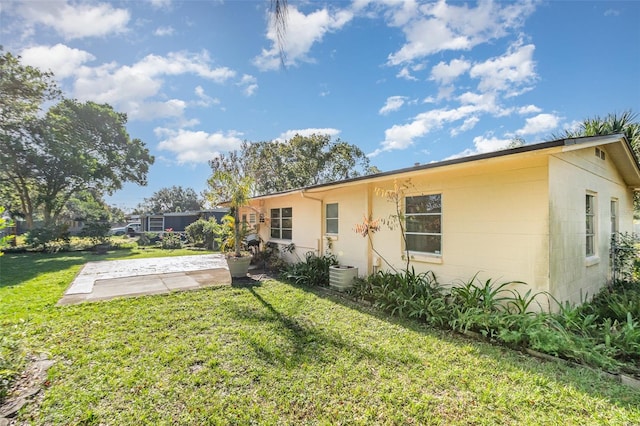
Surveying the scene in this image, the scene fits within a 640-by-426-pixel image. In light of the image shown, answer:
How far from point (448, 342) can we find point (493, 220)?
2.29 meters

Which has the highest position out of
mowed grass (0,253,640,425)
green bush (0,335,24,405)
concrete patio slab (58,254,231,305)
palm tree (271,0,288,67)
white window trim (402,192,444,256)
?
palm tree (271,0,288,67)

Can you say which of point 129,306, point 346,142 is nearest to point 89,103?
point 346,142

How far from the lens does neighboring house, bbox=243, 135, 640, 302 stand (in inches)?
176

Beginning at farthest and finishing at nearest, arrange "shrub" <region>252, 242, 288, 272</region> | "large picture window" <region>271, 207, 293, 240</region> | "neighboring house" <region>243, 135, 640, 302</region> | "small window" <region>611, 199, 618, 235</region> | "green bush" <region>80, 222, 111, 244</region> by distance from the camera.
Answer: "green bush" <region>80, 222, 111, 244</region> → "large picture window" <region>271, 207, 293, 240</region> → "shrub" <region>252, 242, 288, 272</region> → "small window" <region>611, 199, 618, 235</region> → "neighboring house" <region>243, 135, 640, 302</region>

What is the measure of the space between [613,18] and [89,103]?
26593 mm

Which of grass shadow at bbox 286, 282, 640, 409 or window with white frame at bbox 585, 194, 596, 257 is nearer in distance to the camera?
grass shadow at bbox 286, 282, 640, 409

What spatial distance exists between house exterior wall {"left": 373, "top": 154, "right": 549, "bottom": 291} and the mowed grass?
1.53 m

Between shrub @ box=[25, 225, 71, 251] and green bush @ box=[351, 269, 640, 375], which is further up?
shrub @ box=[25, 225, 71, 251]

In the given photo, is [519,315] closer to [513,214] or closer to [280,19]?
[513,214]

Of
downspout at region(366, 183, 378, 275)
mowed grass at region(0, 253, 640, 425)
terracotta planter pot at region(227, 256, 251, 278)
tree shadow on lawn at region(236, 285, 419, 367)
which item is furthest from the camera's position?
terracotta planter pot at region(227, 256, 251, 278)

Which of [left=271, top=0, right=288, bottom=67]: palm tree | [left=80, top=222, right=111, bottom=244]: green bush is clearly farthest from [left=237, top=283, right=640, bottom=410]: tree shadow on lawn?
[left=80, top=222, right=111, bottom=244]: green bush

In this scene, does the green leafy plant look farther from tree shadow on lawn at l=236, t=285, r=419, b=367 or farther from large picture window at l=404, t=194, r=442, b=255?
tree shadow on lawn at l=236, t=285, r=419, b=367

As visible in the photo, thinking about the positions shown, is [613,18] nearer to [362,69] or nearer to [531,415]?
[362,69]

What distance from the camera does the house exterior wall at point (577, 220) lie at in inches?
179
